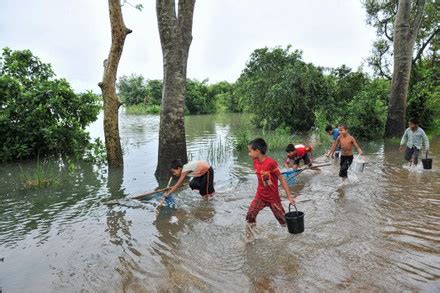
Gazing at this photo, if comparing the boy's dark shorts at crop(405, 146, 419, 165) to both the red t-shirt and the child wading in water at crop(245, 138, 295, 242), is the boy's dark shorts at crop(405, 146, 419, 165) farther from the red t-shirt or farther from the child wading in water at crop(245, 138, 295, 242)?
the red t-shirt

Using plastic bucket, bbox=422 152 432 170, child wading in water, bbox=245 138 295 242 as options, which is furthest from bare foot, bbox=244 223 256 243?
plastic bucket, bbox=422 152 432 170

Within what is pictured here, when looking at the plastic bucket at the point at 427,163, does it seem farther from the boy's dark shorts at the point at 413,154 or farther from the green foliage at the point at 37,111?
the green foliage at the point at 37,111

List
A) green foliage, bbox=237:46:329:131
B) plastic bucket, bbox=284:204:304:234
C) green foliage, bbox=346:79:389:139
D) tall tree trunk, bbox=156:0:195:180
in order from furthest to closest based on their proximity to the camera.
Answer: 1. green foliage, bbox=237:46:329:131
2. green foliage, bbox=346:79:389:139
3. tall tree trunk, bbox=156:0:195:180
4. plastic bucket, bbox=284:204:304:234

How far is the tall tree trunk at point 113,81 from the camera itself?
9.98 meters

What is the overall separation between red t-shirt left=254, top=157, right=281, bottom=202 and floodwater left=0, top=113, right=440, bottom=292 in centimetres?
66

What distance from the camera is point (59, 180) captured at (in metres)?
9.76

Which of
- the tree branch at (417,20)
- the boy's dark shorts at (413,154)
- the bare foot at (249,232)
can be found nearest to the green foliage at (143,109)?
the tree branch at (417,20)

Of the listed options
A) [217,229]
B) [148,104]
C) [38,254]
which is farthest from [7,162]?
[148,104]

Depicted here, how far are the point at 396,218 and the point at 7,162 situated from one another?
486 inches

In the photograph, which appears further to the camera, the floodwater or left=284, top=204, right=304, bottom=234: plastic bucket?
left=284, top=204, right=304, bottom=234: plastic bucket

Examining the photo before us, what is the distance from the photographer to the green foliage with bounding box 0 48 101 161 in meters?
12.4

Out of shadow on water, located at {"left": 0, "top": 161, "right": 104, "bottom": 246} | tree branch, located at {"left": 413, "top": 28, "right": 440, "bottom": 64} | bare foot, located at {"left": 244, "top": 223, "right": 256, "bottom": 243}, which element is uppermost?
tree branch, located at {"left": 413, "top": 28, "right": 440, "bottom": 64}

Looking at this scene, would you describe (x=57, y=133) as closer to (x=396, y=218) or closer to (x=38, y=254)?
(x=38, y=254)

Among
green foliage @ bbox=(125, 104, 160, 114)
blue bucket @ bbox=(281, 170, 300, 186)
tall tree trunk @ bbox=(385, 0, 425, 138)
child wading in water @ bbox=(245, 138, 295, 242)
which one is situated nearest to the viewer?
child wading in water @ bbox=(245, 138, 295, 242)
